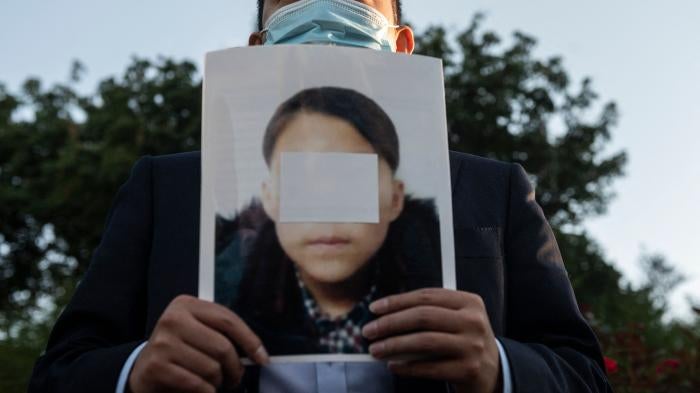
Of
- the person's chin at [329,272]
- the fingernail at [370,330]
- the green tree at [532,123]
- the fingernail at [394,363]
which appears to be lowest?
the fingernail at [394,363]

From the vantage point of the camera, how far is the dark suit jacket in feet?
5.12

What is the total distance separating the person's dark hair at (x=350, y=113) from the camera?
1336mm

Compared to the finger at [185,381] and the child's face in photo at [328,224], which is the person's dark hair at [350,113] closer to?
the child's face in photo at [328,224]

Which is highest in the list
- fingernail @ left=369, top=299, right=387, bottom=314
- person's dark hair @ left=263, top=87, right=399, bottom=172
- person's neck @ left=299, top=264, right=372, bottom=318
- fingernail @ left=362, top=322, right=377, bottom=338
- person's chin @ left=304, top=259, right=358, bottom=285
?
person's dark hair @ left=263, top=87, right=399, bottom=172

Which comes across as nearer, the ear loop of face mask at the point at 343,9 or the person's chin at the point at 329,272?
the person's chin at the point at 329,272

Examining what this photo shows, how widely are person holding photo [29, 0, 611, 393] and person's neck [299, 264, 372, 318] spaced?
0.04 meters

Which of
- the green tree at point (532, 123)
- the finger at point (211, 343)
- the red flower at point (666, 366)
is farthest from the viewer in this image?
the green tree at point (532, 123)

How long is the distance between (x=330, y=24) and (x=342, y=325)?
918 mm

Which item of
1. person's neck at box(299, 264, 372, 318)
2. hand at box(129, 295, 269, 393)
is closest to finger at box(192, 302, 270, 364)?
hand at box(129, 295, 269, 393)

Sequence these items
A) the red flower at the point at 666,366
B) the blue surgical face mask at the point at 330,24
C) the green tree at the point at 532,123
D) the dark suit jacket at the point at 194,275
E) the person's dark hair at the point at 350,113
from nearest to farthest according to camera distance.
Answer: the person's dark hair at the point at 350,113 < the dark suit jacket at the point at 194,275 < the blue surgical face mask at the point at 330,24 < the red flower at the point at 666,366 < the green tree at the point at 532,123

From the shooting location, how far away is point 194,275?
5.58ft

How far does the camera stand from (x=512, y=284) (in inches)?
69.9

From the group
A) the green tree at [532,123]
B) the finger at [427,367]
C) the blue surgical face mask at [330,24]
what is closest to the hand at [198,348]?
→ the finger at [427,367]

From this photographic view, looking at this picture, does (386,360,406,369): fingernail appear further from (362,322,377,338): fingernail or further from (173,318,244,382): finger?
(173,318,244,382): finger
